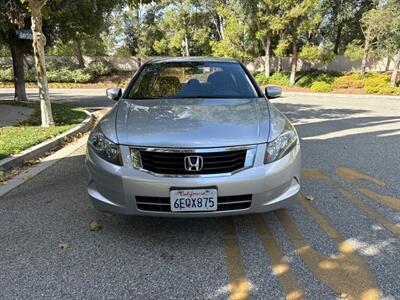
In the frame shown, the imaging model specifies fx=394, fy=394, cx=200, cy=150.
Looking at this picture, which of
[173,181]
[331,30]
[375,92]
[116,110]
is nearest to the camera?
[173,181]

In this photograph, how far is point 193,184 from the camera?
2951mm

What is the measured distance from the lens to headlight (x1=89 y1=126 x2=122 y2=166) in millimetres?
3117

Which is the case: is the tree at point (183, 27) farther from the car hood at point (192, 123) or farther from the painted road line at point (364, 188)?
the car hood at point (192, 123)

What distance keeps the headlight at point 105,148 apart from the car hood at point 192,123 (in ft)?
0.31

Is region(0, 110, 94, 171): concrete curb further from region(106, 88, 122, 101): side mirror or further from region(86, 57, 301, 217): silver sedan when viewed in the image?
region(86, 57, 301, 217): silver sedan

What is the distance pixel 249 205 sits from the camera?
3.10 meters

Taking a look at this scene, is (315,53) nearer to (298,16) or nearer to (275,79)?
(298,16)

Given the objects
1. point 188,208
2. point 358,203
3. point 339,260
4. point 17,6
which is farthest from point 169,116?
point 17,6

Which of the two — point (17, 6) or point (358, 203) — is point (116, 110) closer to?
point (358, 203)

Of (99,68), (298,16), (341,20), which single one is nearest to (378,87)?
(298,16)

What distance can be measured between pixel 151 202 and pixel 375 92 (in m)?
21.0

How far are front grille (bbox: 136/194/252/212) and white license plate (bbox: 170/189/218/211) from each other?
0.05 meters

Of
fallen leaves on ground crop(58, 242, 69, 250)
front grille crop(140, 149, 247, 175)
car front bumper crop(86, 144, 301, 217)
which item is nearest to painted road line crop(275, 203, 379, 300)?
car front bumper crop(86, 144, 301, 217)

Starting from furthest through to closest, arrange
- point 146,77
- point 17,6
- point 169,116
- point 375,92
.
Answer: point 375,92 → point 17,6 → point 146,77 → point 169,116
